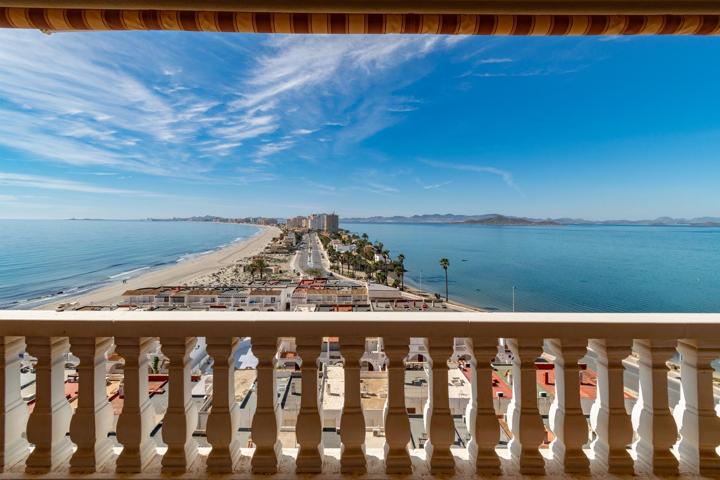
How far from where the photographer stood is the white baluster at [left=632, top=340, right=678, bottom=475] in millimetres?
1304

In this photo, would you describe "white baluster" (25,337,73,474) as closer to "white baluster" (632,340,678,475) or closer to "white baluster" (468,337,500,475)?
"white baluster" (468,337,500,475)

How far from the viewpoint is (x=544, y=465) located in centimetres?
136

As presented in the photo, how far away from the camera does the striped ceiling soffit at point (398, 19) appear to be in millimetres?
1618

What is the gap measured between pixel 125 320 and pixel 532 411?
1.80m

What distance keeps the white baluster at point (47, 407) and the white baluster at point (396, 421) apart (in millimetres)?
1425

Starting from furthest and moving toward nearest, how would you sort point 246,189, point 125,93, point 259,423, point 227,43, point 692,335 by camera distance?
point 246,189 < point 125,93 < point 227,43 < point 259,423 < point 692,335

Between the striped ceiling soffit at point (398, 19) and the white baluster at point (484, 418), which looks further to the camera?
the striped ceiling soffit at point (398, 19)

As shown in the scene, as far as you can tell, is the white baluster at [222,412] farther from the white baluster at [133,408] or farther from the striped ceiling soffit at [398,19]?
the striped ceiling soffit at [398,19]

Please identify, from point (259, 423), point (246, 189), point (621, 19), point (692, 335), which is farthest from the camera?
point (246, 189)

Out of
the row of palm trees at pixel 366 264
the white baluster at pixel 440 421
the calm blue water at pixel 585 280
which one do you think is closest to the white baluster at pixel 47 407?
the white baluster at pixel 440 421

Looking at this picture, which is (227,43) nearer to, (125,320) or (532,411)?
(125,320)

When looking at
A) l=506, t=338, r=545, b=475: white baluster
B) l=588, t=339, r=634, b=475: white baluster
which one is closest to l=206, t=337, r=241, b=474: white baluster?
l=506, t=338, r=545, b=475: white baluster

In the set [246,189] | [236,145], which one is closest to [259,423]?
[236,145]

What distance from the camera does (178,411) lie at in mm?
1350
